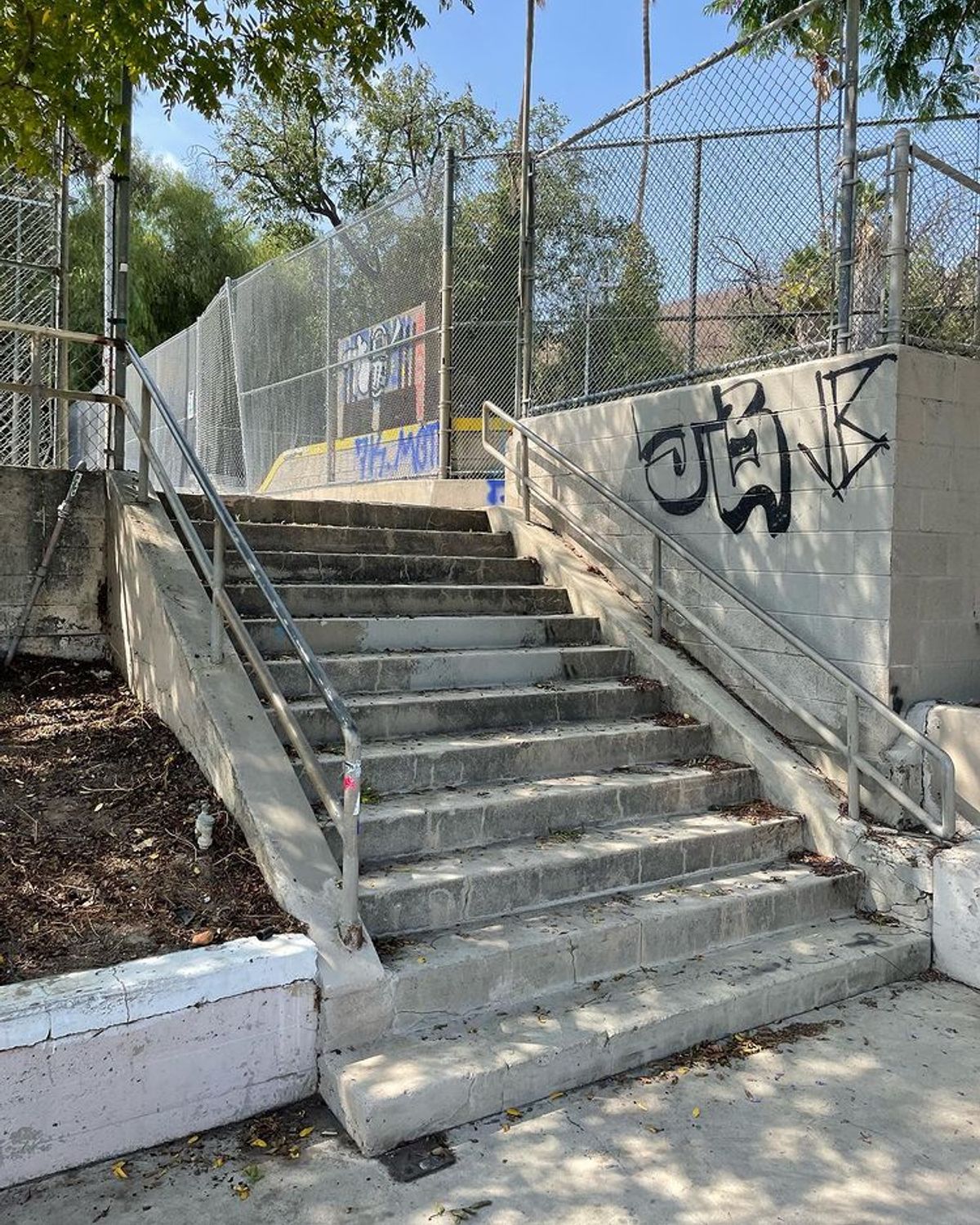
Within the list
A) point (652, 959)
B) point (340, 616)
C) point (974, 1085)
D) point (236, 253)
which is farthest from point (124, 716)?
point (236, 253)

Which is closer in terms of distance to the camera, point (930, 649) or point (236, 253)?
point (930, 649)

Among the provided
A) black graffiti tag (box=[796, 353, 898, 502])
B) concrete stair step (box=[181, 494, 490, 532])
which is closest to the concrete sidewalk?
black graffiti tag (box=[796, 353, 898, 502])

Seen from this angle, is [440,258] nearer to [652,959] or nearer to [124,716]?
[124,716]

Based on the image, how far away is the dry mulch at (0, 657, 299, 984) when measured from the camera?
3.12 m

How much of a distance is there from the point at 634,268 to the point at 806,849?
4181mm

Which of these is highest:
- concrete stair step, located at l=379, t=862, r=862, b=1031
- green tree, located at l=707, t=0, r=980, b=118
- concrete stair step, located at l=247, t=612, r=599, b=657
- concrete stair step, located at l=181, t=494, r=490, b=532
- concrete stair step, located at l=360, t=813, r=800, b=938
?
green tree, located at l=707, t=0, r=980, b=118

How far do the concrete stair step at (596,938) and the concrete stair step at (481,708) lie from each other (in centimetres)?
123

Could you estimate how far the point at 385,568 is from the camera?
6.08 meters

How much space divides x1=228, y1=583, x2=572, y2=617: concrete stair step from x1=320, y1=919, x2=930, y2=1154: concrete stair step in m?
2.75

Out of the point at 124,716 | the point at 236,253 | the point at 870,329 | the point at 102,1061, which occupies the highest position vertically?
the point at 236,253

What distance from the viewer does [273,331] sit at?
1084cm

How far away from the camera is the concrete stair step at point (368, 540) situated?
5.96 m

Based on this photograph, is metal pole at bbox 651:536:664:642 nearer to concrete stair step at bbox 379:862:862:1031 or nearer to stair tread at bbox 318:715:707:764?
stair tread at bbox 318:715:707:764

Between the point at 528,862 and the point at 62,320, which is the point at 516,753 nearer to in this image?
the point at 528,862
